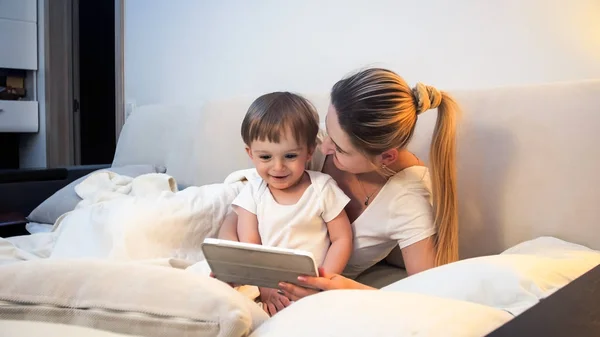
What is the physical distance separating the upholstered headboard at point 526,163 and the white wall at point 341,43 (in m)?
0.21

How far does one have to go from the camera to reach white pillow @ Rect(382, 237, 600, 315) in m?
0.67

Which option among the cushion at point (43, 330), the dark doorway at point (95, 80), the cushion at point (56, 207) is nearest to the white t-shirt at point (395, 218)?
the cushion at point (43, 330)

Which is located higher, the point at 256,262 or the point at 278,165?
the point at 278,165

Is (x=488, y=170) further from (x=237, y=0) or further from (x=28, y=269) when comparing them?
(x=237, y=0)

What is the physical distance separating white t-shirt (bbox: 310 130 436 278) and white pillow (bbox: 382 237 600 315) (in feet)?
1.02

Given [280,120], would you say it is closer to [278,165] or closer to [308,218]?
[278,165]

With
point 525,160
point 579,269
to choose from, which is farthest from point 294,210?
point 579,269

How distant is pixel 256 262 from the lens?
0.90 m

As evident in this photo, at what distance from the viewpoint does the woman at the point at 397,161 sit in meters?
1.06

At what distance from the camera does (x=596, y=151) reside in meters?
0.98

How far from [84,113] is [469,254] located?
3.40 m

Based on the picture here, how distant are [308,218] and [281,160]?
14cm

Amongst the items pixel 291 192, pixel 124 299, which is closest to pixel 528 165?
pixel 291 192

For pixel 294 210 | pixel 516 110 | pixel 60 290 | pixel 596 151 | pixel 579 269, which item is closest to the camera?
pixel 60 290
